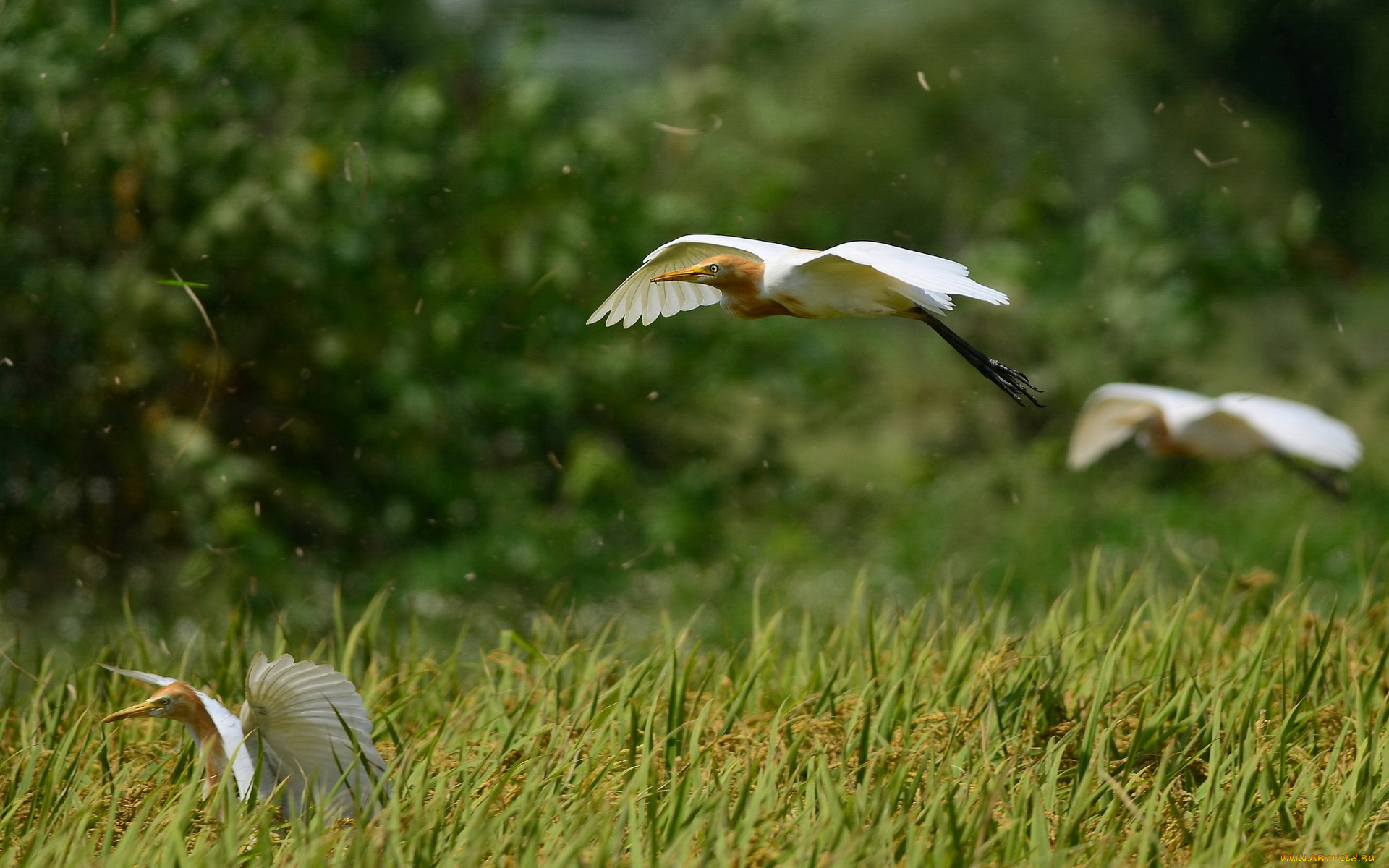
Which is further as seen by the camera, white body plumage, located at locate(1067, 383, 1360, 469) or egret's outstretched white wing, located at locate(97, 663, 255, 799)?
white body plumage, located at locate(1067, 383, 1360, 469)

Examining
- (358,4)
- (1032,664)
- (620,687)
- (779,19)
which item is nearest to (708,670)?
(620,687)

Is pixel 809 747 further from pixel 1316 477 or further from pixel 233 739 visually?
pixel 1316 477

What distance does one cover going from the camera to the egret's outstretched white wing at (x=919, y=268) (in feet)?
4.21


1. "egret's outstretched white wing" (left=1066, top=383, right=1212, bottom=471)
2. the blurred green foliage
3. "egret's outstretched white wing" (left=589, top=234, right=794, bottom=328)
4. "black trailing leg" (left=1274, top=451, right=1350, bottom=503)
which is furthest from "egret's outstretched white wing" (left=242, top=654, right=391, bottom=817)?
"black trailing leg" (left=1274, top=451, right=1350, bottom=503)

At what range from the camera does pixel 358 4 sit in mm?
4195

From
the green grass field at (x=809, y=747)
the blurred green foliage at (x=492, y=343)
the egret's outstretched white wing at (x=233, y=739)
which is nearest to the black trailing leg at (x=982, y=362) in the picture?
the green grass field at (x=809, y=747)

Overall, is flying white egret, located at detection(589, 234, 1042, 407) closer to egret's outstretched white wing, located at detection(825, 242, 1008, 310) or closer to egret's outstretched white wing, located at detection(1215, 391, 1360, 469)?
egret's outstretched white wing, located at detection(825, 242, 1008, 310)

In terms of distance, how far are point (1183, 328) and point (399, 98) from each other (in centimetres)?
343

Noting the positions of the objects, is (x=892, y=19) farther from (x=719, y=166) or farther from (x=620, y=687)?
(x=620, y=687)

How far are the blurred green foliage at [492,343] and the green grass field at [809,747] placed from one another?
45cm

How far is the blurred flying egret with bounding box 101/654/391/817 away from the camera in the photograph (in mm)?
1646

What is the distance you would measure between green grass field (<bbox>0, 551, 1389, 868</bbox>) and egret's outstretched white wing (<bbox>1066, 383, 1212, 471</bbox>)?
0.99m

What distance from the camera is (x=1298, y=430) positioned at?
3594mm

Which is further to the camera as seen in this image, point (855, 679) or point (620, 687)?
point (855, 679)
